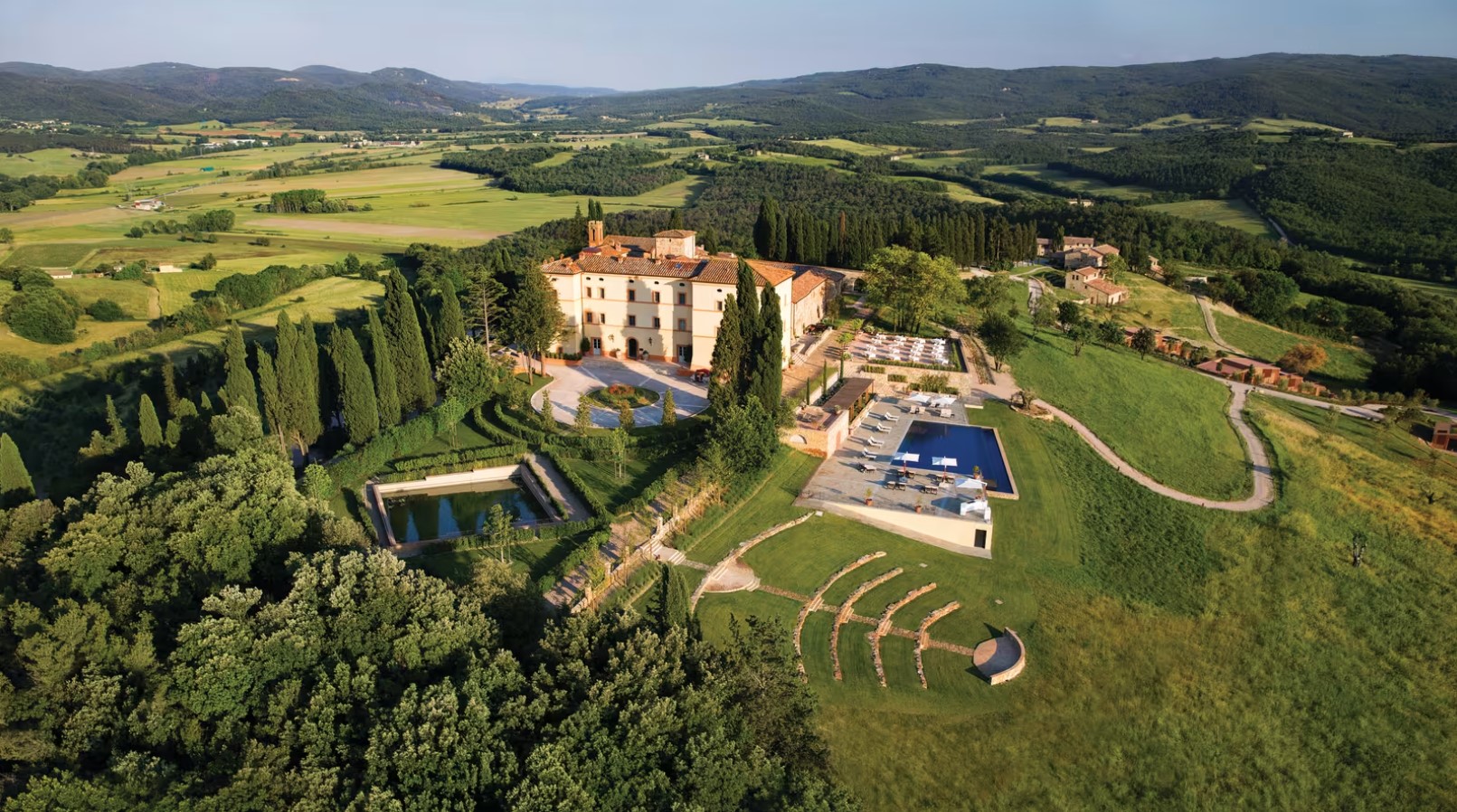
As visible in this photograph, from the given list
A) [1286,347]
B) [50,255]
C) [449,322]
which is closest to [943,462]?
[449,322]

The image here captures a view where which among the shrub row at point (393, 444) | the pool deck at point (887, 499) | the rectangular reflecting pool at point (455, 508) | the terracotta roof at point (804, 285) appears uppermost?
the terracotta roof at point (804, 285)

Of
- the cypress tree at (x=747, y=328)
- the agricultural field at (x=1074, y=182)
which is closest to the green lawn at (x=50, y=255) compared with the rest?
the cypress tree at (x=747, y=328)

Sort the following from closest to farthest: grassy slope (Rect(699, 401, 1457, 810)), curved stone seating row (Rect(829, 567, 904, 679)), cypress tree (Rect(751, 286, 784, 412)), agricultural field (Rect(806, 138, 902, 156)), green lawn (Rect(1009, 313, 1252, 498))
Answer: grassy slope (Rect(699, 401, 1457, 810))
curved stone seating row (Rect(829, 567, 904, 679))
cypress tree (Rect(751, 286, 784, 412))
green lawn (Rect(1009, 313, 1252, 498))
agricultural field (Rect(806, 138, 902, 156))

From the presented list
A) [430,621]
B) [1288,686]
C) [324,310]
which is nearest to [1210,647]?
[1288,686]

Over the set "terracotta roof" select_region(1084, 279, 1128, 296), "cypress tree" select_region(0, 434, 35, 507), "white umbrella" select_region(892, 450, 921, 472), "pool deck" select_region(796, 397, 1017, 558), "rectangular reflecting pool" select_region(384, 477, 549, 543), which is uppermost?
"terracotta roof" select_region(1084, 279, 1128, 296)

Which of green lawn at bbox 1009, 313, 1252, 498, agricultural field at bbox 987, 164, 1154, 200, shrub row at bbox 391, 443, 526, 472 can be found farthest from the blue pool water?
agricultural field at bbox 987, 164, 1154, 200

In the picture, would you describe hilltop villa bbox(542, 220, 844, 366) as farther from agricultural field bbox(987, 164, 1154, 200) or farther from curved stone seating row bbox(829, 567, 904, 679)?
agricultural field bbox(987, 164, 1154, 200)

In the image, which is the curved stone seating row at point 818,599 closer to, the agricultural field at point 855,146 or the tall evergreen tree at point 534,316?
the tall evergreen tree at point 534,316
